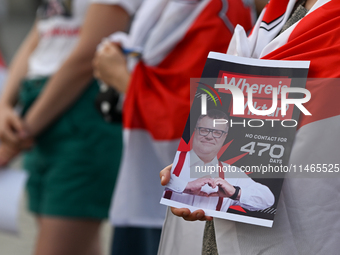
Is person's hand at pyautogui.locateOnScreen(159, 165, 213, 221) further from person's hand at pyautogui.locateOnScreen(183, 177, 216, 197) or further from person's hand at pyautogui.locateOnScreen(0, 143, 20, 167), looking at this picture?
person's hand at pyautogui.locateOnScreen(0, 143, 20, 167)

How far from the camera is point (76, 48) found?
1454mm

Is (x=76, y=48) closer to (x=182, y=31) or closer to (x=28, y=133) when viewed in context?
(x=28, y=133)

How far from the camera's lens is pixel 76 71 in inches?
57.9

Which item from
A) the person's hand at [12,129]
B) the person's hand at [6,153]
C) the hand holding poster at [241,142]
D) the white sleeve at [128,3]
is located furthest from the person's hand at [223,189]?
the person's hand at [6,153]

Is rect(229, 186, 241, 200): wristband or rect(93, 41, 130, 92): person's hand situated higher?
rect(93, 41, 130, 92): person's hand

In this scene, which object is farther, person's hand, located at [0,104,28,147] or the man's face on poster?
person's hand, located at [0,104,28,147]

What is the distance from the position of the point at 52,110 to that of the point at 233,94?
3.29 feet

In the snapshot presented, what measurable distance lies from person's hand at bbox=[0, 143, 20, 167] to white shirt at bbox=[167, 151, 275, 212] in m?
1.16

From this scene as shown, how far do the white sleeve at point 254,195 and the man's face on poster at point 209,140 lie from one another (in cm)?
6

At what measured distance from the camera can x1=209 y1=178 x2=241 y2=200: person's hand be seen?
63 centimetres

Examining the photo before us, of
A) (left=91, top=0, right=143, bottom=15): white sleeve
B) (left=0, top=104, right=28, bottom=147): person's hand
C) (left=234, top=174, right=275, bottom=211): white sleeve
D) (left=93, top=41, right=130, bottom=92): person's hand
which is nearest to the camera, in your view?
(left=234, top=174, right=275, bottom=211): white sleeve

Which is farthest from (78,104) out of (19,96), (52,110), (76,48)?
(19,96)

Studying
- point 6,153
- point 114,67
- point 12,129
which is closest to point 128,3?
point 114,67

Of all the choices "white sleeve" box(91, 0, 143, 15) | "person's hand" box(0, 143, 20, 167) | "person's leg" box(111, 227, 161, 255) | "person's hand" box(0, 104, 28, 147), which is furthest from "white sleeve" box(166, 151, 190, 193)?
"person's hand" box(0, 143, 20, 167)
